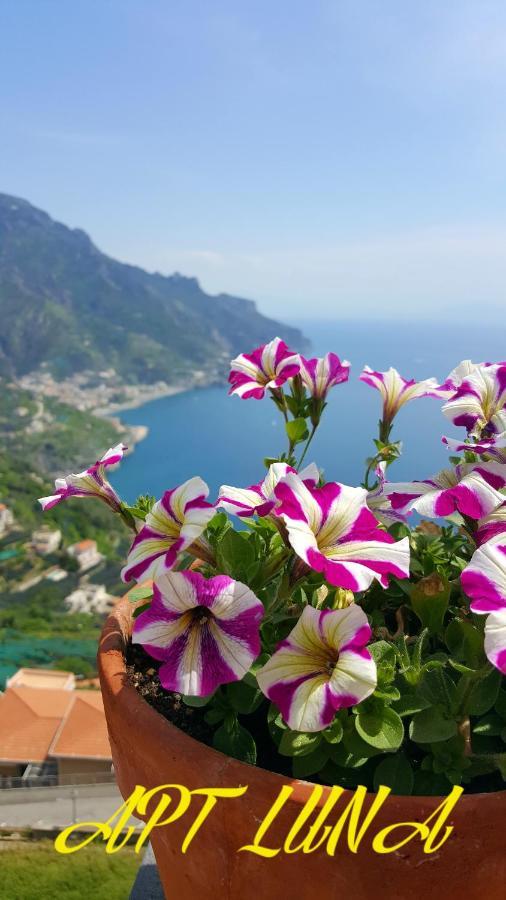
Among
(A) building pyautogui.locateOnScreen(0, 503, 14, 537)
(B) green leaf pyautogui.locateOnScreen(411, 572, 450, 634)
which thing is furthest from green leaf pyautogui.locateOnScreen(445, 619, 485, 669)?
(A) building pyautogui.locateOnScreen(0, 503, 14, 537)

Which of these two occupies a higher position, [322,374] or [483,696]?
[322,374]

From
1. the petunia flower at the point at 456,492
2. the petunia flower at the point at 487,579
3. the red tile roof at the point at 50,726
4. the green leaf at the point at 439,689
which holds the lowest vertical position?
the red tile roof at the point at 50,726

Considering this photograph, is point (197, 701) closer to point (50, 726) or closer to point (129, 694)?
point (129, 694)

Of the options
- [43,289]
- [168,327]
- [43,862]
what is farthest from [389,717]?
[43,289]

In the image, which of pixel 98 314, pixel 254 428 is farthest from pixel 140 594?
pixel 98 314

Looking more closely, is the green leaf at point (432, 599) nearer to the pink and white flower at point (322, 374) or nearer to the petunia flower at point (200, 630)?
the petunia flower at point (200, 630)

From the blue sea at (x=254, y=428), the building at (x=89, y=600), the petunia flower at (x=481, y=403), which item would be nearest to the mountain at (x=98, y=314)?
the blue sea at (x=254, y=428)

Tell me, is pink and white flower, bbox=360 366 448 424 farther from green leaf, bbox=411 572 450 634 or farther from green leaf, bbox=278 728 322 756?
green leaf, bbox=278 728 322 756
